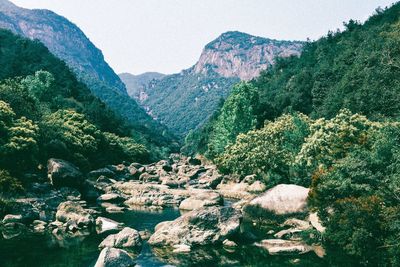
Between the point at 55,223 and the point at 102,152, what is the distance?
46520 mm

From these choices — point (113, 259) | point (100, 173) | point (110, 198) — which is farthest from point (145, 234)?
point (100, 173)

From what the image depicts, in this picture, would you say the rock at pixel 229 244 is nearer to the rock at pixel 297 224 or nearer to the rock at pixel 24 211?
the rock at pixel 297 224

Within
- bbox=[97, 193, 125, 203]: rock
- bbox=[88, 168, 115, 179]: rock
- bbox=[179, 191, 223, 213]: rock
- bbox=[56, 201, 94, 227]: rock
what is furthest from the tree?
bbox=[56, 201, 94, 227]: rock

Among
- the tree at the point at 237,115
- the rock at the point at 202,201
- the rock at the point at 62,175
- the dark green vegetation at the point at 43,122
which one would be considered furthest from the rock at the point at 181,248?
the tree at the point at 237,115

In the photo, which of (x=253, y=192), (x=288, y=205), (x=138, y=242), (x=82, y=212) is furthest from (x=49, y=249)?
(x=253, y=192)

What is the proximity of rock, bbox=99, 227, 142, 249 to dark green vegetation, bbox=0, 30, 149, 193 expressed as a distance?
15.7 meters

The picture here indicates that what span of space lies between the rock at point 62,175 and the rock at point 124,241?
2207 cm

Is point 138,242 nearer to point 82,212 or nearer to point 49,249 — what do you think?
point 49,249

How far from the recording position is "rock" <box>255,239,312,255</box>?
26500 millimetres

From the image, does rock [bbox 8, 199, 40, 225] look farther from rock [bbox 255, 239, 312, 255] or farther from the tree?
the tree

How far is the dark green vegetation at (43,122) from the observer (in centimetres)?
4575

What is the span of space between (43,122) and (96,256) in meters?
39.0

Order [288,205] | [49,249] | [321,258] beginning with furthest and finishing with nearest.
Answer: [288,205] < [49,249] < [321,258]

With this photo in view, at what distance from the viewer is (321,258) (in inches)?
990
